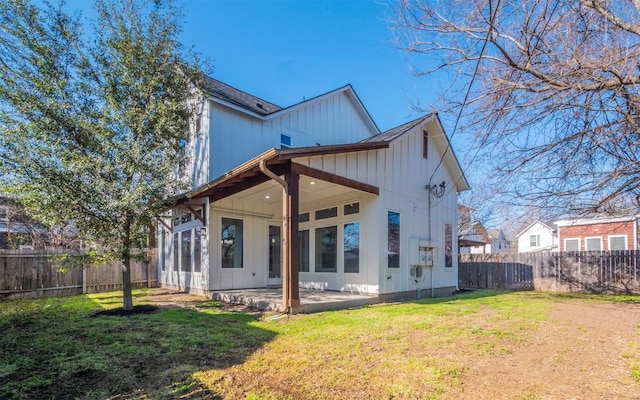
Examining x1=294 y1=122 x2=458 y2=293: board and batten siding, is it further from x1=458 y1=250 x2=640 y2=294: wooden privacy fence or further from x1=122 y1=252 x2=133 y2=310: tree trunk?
x1=122 y1=252 x2=133 y2=310: tree trunk

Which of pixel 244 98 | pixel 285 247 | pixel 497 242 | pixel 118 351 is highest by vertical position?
pixel 244 98

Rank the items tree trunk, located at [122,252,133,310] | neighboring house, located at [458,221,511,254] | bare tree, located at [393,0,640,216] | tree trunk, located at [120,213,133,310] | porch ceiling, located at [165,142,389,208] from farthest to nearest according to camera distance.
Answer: neighboring house, located at [458,221,511,254]
tree trunk, located at [122,252,133,310]
tree trunk, located at [120,213,133,310]
porch ceiling, located at [165,142,389,208]
bare tree, located at [393,0,640,216]

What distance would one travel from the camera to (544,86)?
3775 mm

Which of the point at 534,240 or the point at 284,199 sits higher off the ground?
the point at 284,199

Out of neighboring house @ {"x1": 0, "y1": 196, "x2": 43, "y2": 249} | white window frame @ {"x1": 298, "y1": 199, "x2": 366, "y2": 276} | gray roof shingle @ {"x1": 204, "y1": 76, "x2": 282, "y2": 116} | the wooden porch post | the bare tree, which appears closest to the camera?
the bare tree

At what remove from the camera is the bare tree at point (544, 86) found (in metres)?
3.47

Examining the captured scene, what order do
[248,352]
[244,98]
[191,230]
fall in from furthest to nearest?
[244,98], [191,230], [248,352]

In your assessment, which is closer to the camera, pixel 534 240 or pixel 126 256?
pixel 126 256

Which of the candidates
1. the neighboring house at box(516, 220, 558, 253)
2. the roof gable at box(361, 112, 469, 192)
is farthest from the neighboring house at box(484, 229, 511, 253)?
the roof gable at box(361, 112, 469, 192)

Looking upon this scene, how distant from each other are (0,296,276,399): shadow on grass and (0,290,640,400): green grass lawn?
1 cm

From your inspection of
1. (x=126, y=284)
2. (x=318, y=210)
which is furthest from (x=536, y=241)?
(x=126, y=284)

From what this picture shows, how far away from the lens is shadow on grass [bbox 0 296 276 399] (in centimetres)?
321

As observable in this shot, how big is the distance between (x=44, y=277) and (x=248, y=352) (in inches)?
351

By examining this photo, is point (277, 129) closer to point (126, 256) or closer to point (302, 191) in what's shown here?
point (302, 191)
